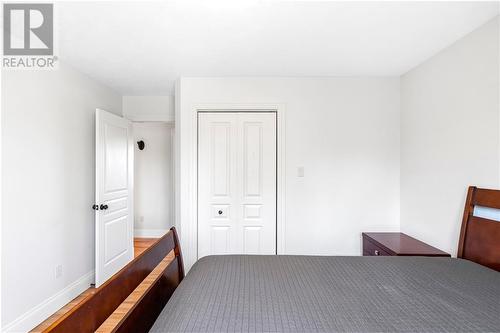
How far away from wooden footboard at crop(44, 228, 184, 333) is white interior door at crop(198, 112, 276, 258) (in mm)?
1246

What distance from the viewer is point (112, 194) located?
3.06 metres

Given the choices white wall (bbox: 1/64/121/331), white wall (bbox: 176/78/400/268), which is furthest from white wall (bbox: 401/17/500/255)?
white wall (bbox: 1/64/121/331)

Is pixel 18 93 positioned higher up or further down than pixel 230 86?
further down

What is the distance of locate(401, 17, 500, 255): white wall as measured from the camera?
177cm

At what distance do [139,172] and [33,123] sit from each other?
276 cm

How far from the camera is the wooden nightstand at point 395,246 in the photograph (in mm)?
2143

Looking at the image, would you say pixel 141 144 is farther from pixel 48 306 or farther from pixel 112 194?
pixel 48 306

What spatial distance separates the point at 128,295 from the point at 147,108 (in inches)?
125

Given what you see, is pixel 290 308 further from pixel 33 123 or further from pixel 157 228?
pixel 157 228

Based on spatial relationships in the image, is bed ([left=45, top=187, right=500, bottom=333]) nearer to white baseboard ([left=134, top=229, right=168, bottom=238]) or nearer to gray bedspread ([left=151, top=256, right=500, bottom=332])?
gray bedspread ([left=151, top=256, right=500, bottom=332])

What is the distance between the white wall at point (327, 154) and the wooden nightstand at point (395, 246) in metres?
0.18

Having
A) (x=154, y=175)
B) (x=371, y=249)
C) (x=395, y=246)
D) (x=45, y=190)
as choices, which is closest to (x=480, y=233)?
(x=395, y=246)

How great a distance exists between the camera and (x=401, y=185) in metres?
2.86

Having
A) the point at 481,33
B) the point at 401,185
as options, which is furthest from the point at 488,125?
the point at 401,185
